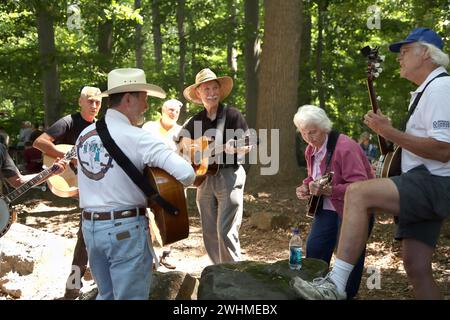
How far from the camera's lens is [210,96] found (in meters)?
6.41

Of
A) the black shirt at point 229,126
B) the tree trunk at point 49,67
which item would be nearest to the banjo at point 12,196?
the black shirt at point 229,126

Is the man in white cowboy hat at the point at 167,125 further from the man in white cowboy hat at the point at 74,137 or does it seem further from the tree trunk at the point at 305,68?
the tree trunk at the point at 305,68

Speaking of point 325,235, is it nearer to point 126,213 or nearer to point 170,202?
point 170,202

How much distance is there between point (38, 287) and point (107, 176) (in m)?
3.32

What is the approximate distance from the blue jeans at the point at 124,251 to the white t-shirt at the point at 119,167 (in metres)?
0.12

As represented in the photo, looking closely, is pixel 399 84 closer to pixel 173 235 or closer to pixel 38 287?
pixel 38 287

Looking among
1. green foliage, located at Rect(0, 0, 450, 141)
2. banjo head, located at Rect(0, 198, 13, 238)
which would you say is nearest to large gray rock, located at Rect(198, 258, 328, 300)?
banjo head, located at Rect(0, 198, 13, 238)

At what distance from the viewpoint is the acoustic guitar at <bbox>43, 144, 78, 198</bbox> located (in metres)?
6.50

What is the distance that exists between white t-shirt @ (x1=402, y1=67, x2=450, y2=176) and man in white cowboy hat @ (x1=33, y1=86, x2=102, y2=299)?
322 cm

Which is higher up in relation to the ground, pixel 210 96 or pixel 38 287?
pixel 210 96

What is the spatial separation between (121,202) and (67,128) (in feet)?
9.24

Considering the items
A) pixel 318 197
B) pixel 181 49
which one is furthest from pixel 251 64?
pixel 318 197

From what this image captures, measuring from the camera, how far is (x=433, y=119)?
155 inches

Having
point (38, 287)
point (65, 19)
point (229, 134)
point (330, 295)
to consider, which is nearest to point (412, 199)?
point (330, 295)
